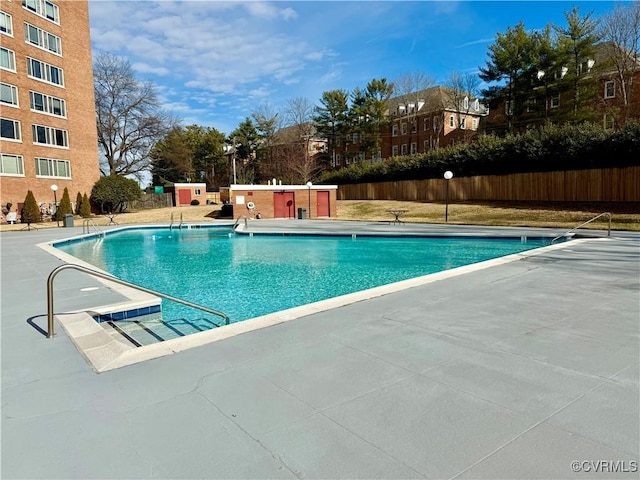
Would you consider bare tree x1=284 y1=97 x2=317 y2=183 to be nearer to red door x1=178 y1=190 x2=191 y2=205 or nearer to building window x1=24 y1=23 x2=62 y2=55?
red door x1=178 y1=190 x2=191 y2=205

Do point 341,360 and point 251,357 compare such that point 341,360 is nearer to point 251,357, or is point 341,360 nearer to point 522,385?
point 251,357

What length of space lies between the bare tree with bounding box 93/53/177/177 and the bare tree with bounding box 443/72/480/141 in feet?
101

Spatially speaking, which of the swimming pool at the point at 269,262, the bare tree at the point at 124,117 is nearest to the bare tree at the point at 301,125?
the bare tree at the point at 124,117

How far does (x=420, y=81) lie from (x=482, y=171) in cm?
2129

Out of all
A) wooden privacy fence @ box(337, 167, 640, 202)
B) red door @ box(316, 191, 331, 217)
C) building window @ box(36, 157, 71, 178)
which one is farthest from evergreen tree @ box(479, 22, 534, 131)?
building window @ box(36, 157, 71, 178)

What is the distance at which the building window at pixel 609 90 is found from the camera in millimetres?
29922

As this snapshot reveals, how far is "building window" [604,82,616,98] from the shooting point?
29922 mm

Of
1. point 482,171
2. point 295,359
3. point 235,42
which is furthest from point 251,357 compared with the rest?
point 482,171

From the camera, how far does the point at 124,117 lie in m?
41.6

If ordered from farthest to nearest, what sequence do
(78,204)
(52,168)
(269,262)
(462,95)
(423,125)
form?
(423,125)
(462,95)
(78,204)
(52,168)
(269,262)

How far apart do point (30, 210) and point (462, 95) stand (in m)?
38.9

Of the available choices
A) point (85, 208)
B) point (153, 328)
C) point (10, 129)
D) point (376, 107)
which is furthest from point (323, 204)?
point (153, 328)

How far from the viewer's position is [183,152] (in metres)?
50.3

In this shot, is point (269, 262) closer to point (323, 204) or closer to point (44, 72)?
point (323, 204)
